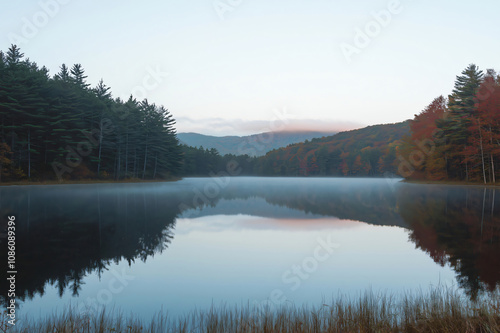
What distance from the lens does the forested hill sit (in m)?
151

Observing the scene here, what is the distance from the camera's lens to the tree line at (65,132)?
1956 inches

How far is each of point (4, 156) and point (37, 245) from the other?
145 ft

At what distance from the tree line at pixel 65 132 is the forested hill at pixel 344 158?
100512mm

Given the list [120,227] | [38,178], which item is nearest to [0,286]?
[120,227]

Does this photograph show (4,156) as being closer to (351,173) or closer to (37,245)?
(37,245)

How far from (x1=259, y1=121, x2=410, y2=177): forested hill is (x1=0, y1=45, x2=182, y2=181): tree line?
101m

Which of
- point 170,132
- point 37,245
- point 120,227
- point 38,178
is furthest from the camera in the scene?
point 170,132

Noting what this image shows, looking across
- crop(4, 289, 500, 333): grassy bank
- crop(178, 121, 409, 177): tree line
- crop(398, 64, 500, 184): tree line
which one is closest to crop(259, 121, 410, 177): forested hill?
crop(178, 121, 409, 177): tree line

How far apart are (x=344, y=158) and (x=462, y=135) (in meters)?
108

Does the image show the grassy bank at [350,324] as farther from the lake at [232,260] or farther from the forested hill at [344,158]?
the forested hill at [344,158]

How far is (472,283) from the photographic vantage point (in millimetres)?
8039

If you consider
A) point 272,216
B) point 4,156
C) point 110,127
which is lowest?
point 272,216

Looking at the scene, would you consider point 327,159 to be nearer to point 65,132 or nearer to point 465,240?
point 65,132
